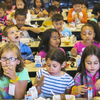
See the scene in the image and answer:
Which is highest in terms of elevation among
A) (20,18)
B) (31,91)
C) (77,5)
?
(77,5)

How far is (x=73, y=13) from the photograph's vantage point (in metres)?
6.55

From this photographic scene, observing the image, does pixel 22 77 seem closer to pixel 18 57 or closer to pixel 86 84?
pixel 18 57

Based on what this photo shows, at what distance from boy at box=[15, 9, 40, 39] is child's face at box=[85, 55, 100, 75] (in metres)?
2.51

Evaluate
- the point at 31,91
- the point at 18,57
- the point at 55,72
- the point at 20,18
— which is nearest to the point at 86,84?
the point at 55,72

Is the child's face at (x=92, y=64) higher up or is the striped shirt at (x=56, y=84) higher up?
the child's face at (x=92, y=64)

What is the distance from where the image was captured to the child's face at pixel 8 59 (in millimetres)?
2273

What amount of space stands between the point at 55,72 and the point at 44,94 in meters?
0.29

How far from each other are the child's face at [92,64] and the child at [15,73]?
0.70 m

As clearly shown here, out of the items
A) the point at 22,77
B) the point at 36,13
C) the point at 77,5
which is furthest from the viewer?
the point at 36,13

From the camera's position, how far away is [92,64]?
2.35 m

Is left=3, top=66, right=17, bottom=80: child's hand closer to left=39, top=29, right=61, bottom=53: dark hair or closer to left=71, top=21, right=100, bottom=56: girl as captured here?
left=39, top=29, right=61, bottom=53: dark hair

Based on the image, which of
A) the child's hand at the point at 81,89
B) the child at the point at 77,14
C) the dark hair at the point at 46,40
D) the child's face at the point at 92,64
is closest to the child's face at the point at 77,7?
the child at the point at 77,14

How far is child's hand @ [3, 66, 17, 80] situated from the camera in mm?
2178

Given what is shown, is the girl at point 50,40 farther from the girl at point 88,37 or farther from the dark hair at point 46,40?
the girl at point 88,37
